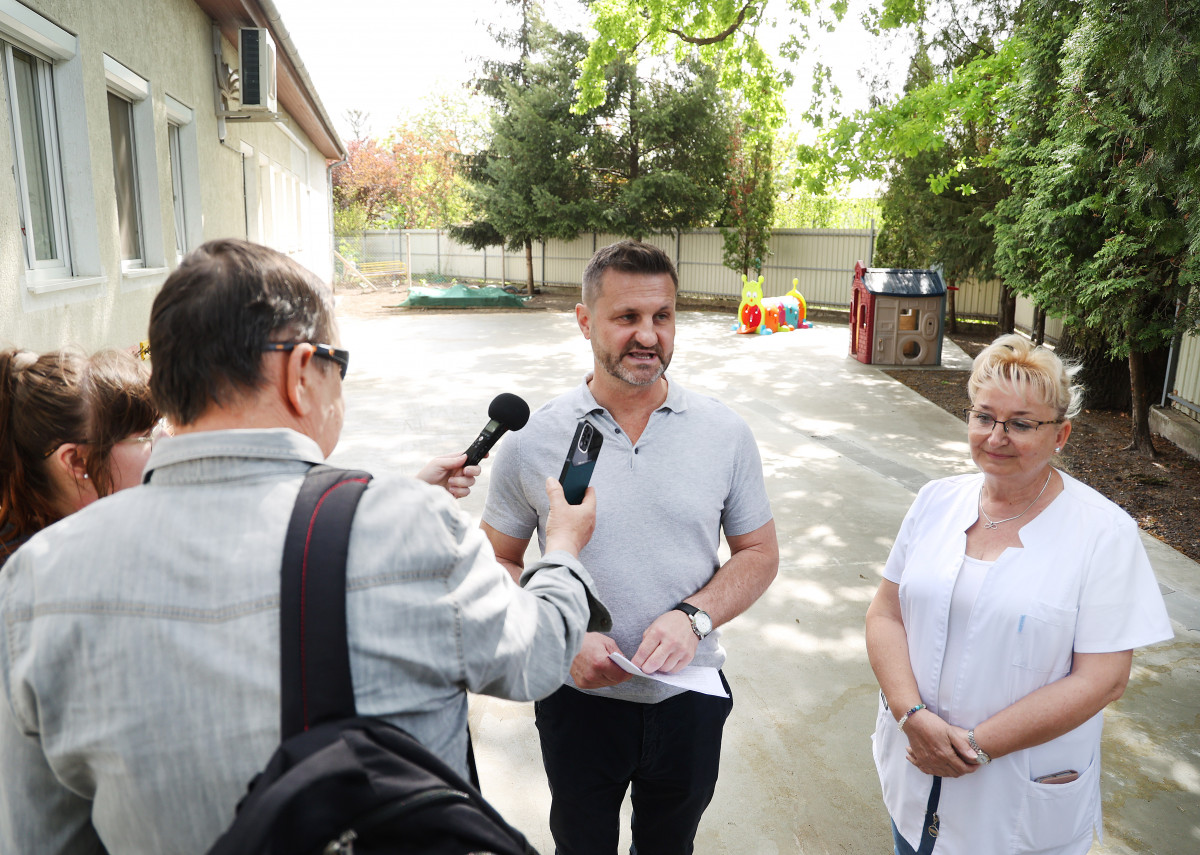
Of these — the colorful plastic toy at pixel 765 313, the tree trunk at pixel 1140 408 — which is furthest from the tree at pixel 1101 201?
the colorful plastic toy at pixel 765 313

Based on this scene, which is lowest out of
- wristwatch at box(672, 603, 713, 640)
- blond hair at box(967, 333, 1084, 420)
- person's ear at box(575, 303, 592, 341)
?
wristwatch at box(672, 603, 713, 640)

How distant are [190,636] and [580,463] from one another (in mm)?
1086

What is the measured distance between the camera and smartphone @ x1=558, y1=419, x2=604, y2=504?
1.95 m

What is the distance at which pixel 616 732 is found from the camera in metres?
2.33

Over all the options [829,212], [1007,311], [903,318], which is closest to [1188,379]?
[903,318]

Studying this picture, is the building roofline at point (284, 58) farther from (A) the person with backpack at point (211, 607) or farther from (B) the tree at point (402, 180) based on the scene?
(B) the tree at point (402, 180)

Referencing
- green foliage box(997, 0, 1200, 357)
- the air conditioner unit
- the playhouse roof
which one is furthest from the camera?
the playhouse roof

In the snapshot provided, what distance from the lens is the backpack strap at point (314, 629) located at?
1.05 metres

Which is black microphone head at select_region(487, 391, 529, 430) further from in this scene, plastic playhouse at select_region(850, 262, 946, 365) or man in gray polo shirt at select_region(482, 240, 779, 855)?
plastic playhouse at select_region(850, 262, 946, 365)

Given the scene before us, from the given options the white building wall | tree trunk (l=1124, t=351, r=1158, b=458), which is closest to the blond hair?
the white building wall

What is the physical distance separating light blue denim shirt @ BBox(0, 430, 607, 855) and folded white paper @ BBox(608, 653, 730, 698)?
2.61ft

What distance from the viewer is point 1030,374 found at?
2.34m

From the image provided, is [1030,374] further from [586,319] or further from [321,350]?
[321,350]

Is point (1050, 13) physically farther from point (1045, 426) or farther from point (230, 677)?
point (230, 677)
